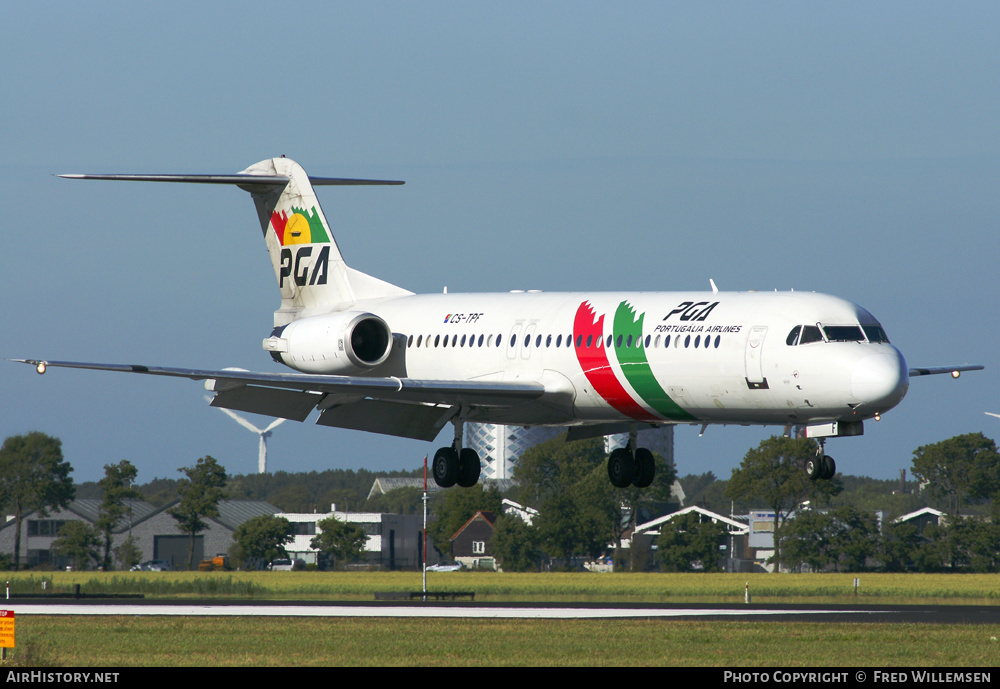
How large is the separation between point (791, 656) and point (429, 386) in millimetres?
10808

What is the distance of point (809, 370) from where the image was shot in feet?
96.2

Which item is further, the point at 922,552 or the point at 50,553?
the point at 50,553

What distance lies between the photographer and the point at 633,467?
36.4 metres

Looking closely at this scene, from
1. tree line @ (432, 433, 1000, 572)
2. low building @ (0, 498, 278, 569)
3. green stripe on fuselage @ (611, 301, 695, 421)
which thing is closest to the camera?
green stripe on fuselage @ (611, 301, 695, 421)

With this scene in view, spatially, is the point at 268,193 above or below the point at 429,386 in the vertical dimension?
above

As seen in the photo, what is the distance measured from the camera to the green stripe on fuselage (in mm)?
31750

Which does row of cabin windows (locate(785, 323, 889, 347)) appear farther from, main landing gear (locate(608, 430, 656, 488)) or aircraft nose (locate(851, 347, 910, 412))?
main landing gear (locate(608, 430, 656, 488))

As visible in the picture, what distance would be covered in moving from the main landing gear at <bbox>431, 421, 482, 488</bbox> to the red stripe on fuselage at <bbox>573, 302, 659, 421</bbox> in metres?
4.71

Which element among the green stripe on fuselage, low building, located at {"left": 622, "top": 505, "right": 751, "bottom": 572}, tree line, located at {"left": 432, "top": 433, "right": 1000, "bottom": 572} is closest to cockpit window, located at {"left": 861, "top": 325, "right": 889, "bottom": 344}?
the green stripe on fuselage

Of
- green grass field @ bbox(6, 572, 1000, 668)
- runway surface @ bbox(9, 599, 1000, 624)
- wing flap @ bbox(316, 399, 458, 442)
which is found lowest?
runway surface @ bbox(9, 599, 1000, 624)

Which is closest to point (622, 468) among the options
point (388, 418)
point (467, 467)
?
point (467, 467)

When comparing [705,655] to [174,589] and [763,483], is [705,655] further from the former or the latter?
[763,483]
